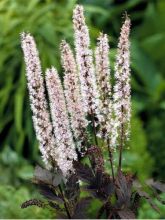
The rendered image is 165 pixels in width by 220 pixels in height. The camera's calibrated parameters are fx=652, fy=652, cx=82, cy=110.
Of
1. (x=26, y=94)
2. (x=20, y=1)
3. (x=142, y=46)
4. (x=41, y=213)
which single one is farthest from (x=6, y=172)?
(x=142, y=46)

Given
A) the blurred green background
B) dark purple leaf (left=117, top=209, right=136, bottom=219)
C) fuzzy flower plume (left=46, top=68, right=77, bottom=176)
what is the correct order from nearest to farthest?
dark purple leaf (left=117, top=209, right=136, bottom=219) → fuzzy flower plume (left=46, top=68, right=77, bottom=176) → the blurred green background

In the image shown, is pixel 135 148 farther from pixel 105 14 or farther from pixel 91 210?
pixel 105 14

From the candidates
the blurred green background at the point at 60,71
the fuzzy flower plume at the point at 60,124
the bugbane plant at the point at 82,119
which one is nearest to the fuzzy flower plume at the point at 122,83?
the bugbane plant at the point at 82,119

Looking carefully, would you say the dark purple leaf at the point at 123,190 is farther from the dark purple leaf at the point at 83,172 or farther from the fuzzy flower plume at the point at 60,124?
the fuzzy flower plume at the point at 60,124

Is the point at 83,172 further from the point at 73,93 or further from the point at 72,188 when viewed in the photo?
the point at 73,93

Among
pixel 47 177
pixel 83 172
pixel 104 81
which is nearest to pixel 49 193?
pixel 47 177

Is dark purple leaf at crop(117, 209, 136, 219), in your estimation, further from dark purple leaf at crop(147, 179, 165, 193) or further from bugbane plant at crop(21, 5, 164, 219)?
dark purple leaf at crop(147, 179, 165, 193)

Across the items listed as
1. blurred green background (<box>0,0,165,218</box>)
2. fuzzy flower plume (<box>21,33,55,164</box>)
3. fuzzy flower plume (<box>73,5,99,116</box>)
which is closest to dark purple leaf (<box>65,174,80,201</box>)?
fuzzy flower plume (<box>21,33,55,164</box>)
